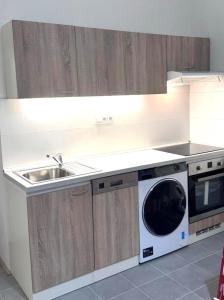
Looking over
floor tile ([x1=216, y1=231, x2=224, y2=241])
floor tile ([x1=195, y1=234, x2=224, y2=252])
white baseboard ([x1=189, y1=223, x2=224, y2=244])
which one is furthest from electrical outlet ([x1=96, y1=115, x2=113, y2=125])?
floor tile ([x1=216, y1=231, x2=224, y2=241])

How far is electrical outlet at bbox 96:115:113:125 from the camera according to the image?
2.98 metres

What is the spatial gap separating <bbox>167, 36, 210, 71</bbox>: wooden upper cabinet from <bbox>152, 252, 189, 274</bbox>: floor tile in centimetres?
171

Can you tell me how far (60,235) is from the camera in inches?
90.6

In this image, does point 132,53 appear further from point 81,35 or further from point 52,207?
point 52,207

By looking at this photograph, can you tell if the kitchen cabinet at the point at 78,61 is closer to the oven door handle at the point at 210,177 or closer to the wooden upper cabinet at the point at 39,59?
the wooden upper cabinet at the point at 39,59

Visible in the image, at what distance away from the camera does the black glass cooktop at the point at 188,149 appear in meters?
3.10

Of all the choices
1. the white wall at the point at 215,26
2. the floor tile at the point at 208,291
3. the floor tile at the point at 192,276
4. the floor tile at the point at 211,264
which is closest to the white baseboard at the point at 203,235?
the floor tile at the point at 211,264

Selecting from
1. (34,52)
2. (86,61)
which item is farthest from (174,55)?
(34,52)

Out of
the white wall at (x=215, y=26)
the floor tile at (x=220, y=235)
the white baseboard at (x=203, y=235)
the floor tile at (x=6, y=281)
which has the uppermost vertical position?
the white wall at (x=215, y=26)

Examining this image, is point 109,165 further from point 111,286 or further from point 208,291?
point 208,291

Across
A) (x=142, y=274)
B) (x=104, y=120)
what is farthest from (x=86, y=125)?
(x=142, y=274)

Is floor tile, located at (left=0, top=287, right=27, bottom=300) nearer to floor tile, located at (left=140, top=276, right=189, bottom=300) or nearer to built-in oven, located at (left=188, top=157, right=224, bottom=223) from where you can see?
floor tile, located at (left=140, top=276, right=189, bottom=300)

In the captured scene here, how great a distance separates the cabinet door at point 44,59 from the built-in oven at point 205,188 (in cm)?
134

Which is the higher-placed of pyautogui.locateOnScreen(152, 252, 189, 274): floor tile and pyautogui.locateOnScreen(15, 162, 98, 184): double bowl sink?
pyautogui.locateOnScreen(15, 162, 98, 184): double bowl sink
